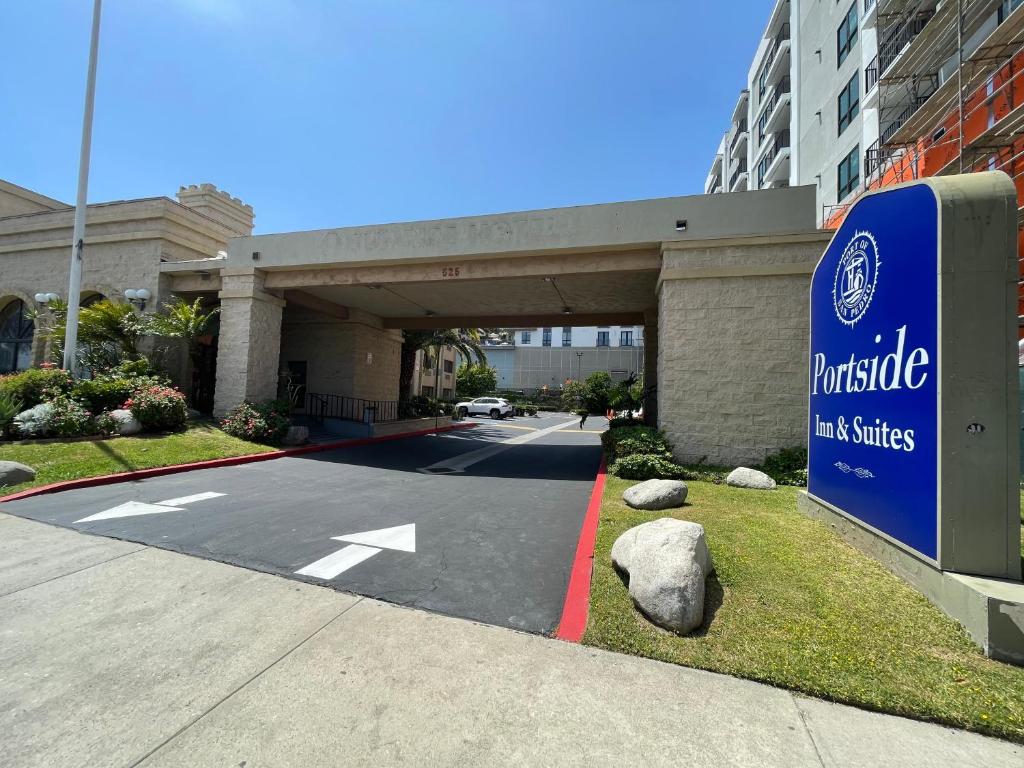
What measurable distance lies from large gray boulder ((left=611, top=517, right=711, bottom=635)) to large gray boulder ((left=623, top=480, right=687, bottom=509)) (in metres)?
2.24

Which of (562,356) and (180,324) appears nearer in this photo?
(180,324)

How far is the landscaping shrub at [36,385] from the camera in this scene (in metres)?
10.8

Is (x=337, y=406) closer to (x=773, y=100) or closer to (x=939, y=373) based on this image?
(x=939, y=373)

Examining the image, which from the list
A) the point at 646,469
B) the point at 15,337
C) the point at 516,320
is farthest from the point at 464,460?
the point at 15,337

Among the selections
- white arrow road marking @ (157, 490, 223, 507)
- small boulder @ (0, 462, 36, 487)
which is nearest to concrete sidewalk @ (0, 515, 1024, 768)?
white arrow road marking @ (157, 490, 223, 507)

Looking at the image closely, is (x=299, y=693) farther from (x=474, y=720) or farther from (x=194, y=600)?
(x=194, y=600)

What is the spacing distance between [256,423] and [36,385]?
5.12m

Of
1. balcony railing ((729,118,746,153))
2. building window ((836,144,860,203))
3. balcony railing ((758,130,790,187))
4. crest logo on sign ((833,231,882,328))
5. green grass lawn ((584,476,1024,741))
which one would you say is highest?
balcony railing ((729,118,746,153))

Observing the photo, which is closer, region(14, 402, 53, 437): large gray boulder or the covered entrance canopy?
the covered entrance canopy

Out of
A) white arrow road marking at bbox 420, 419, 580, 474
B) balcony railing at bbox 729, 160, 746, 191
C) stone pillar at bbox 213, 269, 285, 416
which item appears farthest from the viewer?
balcony railing at bbox 729, 160, 746, 191

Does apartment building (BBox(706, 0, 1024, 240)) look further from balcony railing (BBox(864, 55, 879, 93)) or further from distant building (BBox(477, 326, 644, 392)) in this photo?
distant building (BBox(477, 326, 644, 392))

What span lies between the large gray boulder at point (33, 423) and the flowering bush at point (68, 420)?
67mm

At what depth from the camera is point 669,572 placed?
338 centimetres

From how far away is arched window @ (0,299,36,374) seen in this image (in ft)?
60.8
